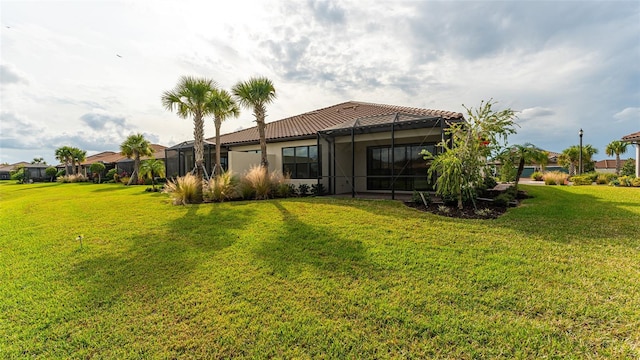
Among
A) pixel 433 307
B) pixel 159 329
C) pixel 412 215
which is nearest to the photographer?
pixel 159 329

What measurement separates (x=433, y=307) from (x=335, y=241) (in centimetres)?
263

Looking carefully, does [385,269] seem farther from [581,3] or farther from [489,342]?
[581,3]

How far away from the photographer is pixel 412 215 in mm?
7816

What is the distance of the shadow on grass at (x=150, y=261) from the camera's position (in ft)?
12.9

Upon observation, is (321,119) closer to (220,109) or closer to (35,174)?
(220,109)

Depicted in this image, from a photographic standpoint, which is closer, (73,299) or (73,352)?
(73,352)

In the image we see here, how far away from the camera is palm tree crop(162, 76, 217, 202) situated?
12.8 m

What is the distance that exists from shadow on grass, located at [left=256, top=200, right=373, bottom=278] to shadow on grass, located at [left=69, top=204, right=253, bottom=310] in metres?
1.16

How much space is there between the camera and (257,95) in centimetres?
1255

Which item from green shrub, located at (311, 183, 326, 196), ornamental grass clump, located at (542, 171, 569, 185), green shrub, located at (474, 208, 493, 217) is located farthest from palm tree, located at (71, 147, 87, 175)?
ornamental grass clump, located at (542, 171, 569, 185)

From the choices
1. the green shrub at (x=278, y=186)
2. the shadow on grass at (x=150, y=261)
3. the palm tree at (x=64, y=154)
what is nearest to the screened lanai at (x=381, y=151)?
the green shrub at (x=278, y=186)

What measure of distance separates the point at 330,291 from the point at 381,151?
12.5 meters

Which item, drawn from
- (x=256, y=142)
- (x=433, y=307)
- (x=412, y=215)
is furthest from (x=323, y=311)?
(x=256, y=142)

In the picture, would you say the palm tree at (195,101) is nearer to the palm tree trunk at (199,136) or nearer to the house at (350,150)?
the palm tree trunk at (199,136)
